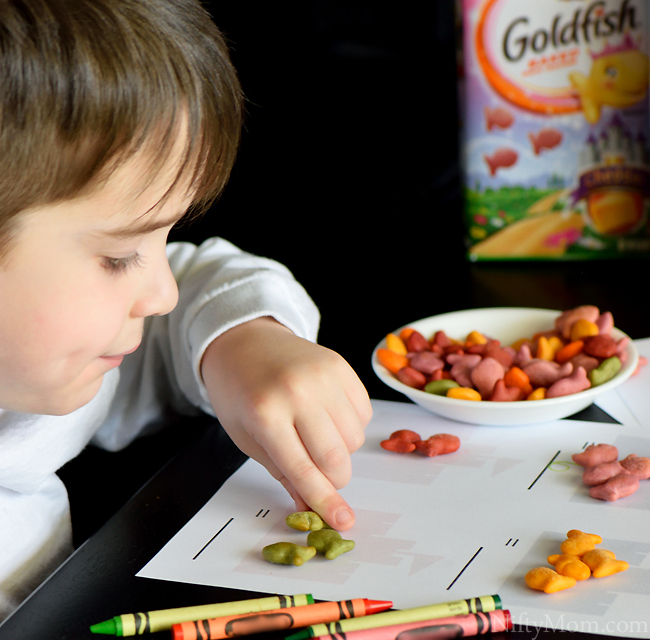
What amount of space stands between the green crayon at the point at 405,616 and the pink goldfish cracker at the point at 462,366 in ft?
0.96

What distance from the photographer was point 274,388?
648 millimetres

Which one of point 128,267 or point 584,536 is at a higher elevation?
point 128,267

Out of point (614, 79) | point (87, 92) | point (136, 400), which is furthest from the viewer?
point (614, 79)

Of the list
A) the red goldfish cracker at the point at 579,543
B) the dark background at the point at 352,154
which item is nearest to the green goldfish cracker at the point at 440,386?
the red goldfish cracker at the point at 579,543

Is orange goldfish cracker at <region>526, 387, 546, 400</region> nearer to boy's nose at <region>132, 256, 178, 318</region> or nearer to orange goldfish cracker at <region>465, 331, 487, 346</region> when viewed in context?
orange goldfish cracker at <region>465, 331, 487, 346</region>

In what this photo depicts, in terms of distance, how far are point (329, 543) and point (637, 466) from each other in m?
0.24

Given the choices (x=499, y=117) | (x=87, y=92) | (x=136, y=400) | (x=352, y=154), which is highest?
(x=87, y=92)

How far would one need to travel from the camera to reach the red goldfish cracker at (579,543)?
0.53 metres

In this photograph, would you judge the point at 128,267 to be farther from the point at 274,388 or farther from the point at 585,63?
the point at 585,63

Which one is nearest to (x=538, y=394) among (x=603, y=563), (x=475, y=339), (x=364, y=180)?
(x=475, y=339)

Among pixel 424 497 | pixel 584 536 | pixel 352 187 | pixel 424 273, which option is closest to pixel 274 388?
pixel 424 497

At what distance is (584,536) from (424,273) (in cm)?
70

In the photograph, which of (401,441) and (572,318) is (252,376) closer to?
(401,441)

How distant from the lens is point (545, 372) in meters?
0.75
